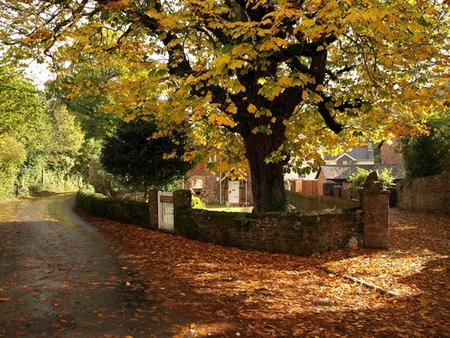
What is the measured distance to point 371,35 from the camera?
9.47 metres

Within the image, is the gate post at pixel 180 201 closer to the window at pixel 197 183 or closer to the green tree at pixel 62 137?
the window at pixel 197 183

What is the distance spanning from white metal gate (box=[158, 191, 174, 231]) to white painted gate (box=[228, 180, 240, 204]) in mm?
22404

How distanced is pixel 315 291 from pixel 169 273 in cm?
310

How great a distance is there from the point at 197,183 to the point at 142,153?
19.0 m

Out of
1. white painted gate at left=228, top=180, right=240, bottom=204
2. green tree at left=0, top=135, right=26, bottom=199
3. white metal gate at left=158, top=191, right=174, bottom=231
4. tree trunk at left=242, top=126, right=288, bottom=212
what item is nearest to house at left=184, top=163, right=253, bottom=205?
white painted gate at left=228, top=180, right=240, bottom=204

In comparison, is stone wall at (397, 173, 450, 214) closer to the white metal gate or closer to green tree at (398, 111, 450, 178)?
green tree at (398, 111, 450, 178)

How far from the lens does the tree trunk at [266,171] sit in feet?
37.9

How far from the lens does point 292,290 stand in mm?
7453

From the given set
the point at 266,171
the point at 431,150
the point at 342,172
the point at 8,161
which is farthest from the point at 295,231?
the point at 342,172

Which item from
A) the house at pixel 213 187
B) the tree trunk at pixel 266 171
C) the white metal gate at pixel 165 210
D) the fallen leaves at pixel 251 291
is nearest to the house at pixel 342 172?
the house at pixel 213 187

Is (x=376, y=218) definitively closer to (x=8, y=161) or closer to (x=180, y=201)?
(x=180, y=201)

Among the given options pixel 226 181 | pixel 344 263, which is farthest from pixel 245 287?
pixel 226 181

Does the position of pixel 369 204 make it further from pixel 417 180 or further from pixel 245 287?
pixel 417 180

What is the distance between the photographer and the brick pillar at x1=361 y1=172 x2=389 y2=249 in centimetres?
1075
